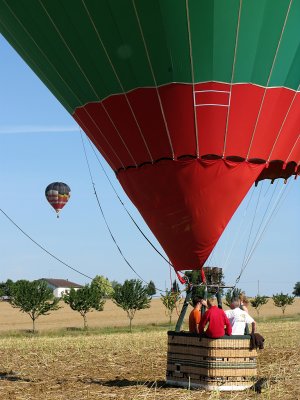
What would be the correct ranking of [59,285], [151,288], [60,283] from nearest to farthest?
1. [151,288]
2. [59,285]
3. [60,283]

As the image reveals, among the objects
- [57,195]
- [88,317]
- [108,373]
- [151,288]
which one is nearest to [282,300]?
[88,317]

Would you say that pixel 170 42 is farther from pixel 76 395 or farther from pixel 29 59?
pixel 76 395

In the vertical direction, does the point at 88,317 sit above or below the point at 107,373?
above

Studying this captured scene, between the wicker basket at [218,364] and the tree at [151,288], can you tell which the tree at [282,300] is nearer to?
the tree at [151,288]

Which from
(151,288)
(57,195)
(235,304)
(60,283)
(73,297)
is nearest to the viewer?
(235,304)

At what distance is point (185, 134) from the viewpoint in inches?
530

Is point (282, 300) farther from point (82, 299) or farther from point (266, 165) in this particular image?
point (266, 165)

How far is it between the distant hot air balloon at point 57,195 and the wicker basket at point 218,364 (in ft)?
95.8

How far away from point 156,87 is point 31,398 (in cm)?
613

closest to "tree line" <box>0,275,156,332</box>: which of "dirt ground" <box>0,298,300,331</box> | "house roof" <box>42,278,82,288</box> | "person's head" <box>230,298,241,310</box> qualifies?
"dirt ground" <box>0,298,300,331</box>

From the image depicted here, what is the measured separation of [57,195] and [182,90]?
2919cm

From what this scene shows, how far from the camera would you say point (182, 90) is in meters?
13.2

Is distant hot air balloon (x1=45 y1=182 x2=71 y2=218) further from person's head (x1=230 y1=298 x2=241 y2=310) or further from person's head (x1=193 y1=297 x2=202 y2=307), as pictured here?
person's head (x1=230 y1=298 x2=241 y2=310)

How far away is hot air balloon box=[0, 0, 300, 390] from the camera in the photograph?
1279 cm
